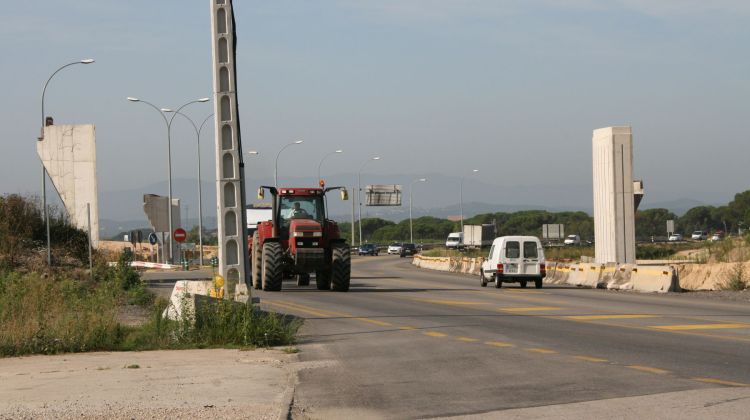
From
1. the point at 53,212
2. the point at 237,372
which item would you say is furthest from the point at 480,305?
the point at 53,212

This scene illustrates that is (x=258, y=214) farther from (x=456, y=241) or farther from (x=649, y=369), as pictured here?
(x=456, y=241)

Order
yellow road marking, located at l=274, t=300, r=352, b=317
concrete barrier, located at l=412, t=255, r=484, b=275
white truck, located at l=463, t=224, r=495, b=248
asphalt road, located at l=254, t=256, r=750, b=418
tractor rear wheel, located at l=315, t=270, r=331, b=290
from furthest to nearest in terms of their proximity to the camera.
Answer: white truck, located at l=463, t=224, r=495, b=248
concrete barrier, located at l=412, t=255, r=484, b=275
tractor rear wheel, located at l=315, t=270, r=331, b=290
yellow road marking, located at l=274, t=300, r=352, b=317
asphalt road, located at l=254, t=256, r=750, b=418

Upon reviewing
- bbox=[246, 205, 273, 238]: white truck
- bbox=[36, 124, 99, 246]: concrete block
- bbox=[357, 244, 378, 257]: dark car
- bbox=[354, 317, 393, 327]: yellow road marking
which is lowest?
bbox=[357, 244, 378, 257]: dark car

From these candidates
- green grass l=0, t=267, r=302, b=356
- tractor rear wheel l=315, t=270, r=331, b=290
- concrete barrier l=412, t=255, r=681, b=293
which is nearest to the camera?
green grass l=0, t=267, r=302, b=356

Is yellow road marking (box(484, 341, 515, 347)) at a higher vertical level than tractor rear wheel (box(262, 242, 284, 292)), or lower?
lower

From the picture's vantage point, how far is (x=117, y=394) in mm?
11031

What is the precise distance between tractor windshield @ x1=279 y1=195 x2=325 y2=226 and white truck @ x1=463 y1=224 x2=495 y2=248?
66296 millimetres

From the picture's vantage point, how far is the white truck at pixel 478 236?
10069cm

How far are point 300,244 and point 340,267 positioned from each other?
4.90 feet

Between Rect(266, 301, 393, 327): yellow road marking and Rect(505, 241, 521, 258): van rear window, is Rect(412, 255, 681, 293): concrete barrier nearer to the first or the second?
Rect(505, 241, 521, 258): van rear window

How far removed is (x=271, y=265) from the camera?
3266 centimetres

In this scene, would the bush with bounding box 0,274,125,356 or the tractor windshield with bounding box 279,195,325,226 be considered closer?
the bush with bounding box 0,274,125,356

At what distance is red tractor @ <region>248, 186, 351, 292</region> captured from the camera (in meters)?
32.8

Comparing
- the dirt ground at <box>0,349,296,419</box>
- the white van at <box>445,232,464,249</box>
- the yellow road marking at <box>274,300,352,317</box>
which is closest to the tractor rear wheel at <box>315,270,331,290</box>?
the yellow road marking at <box>274,300,352,317</box>
